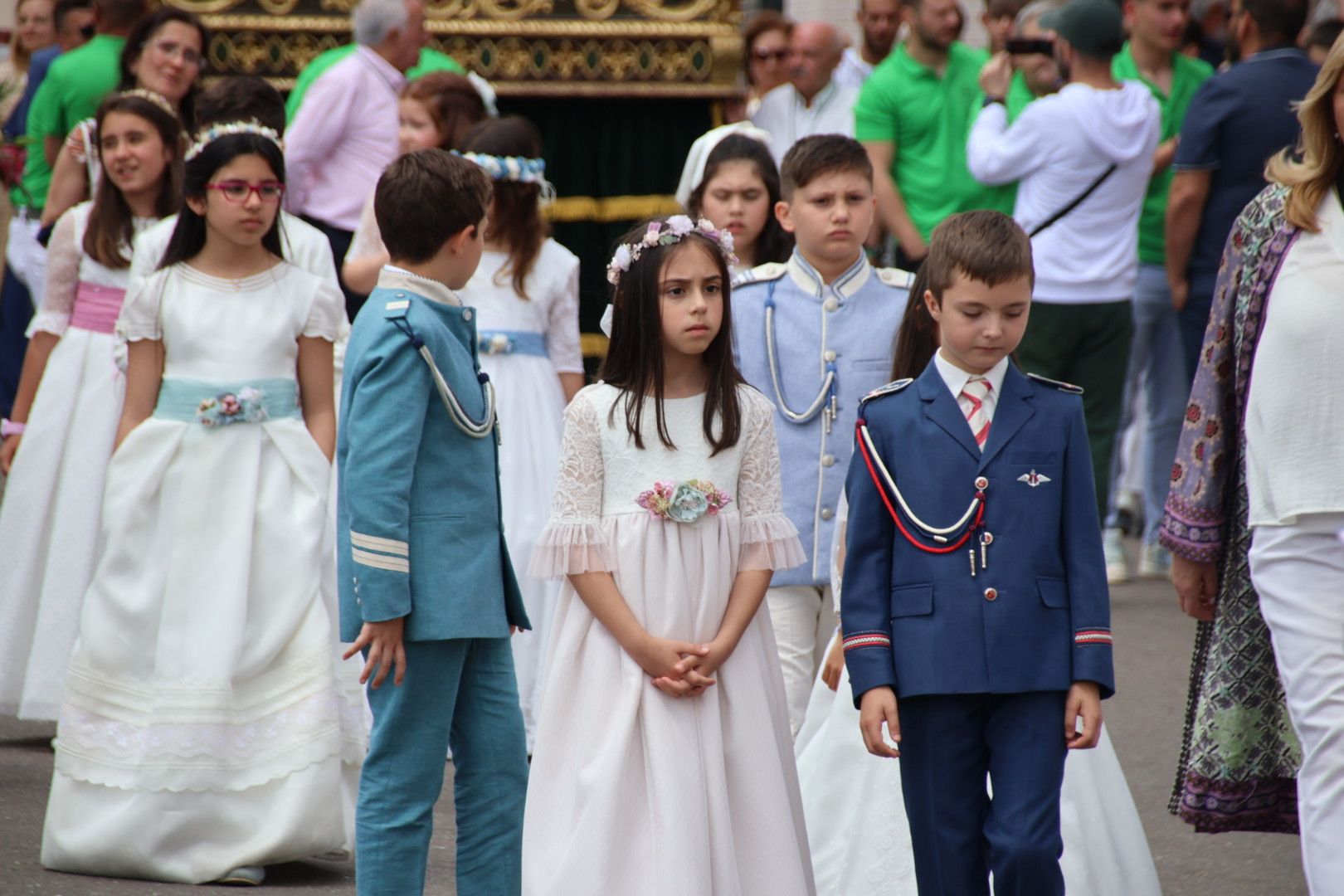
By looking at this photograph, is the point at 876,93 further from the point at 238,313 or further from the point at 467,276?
the point at 467,276

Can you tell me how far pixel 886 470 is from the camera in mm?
3656

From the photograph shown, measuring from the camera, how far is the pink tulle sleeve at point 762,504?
13.1 ft

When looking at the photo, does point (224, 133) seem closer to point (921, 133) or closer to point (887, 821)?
point (887, 821)

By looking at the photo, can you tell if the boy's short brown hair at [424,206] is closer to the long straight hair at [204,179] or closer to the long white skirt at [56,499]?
the long straight hair at [204,179]

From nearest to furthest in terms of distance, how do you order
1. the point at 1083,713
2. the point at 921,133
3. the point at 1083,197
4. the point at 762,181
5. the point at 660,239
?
the point at 1083,713, the point at 660,239, the point at 762,181, the point at 1083,197, the point at 921,133

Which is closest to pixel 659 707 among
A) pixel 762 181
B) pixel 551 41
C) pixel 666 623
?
pixel 666 623

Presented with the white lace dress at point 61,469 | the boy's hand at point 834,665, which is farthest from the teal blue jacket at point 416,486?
the white lace dress at point 61,469

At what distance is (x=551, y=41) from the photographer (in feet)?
31.6

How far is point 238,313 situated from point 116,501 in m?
0.61

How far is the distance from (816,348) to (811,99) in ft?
16.2

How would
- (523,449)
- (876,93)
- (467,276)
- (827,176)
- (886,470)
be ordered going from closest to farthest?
1. (886,470)
2. (467,276)
3. (827,176)
4. (523,449)
5. (876,93)

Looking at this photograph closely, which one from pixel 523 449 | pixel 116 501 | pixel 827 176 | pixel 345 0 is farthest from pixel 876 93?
pixel 116 501

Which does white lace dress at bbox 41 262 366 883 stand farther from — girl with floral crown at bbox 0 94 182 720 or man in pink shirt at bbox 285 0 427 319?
man in pink shirt at bbox 285 0 427 319

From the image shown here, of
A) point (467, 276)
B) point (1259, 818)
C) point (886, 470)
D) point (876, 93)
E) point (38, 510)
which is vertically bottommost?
point (1259, 818)
